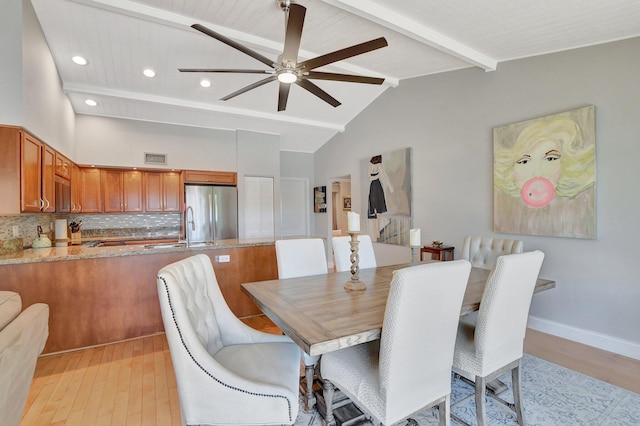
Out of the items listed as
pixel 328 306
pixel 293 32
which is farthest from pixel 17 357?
pixel 293 32

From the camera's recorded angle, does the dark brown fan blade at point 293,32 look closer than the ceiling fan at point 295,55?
Yes

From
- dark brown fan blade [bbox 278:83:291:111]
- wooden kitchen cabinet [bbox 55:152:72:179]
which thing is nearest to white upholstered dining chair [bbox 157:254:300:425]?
dark brown fan blade [bbox 278:83:291:111]

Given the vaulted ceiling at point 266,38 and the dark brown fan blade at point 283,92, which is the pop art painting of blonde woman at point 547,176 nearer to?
the vaulted ceiling at point 266,38

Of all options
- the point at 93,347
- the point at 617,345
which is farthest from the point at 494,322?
the point at 93,347

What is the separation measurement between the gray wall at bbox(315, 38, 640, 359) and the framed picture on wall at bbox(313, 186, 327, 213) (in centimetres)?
263

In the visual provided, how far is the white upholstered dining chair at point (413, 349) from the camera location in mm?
1185

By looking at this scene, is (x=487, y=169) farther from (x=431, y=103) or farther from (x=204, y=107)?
(x=204, y=107)

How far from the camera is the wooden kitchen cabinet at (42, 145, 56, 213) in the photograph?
10.6 ft

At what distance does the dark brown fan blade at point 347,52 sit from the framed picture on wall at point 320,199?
4.51m

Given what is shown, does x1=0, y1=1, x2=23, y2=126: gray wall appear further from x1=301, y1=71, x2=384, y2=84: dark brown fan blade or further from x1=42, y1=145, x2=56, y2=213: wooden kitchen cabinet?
x1=301, y1=71, x2=384, y2=84: dark brown fan blade

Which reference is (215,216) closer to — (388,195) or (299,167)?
(299,167)

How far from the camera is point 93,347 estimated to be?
2.79m

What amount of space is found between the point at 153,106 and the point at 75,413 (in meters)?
4.20

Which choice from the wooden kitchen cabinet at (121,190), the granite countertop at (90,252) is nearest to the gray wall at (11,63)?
the granite countertop at (90,252)
